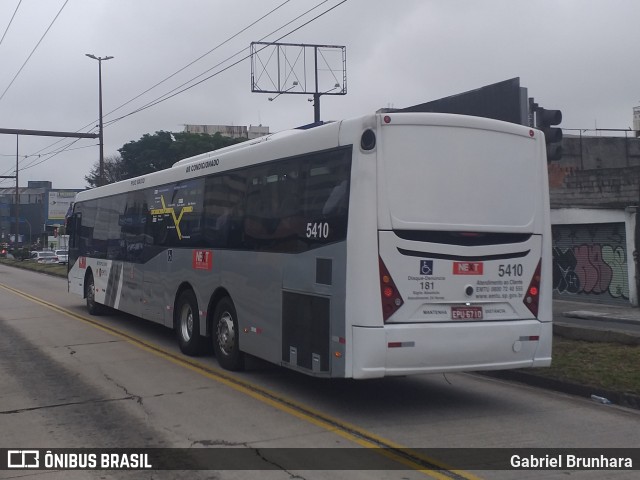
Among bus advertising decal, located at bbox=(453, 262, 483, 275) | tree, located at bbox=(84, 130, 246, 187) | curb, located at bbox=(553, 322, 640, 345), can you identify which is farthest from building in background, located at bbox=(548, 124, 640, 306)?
tree, located at bbox=(84, 130, 246, 187)

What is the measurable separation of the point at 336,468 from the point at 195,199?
706 cm

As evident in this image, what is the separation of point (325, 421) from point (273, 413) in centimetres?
70

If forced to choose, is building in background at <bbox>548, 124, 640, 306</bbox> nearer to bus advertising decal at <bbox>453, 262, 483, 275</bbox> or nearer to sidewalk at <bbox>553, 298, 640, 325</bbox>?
sidewalk at <bbox>553, 298, 640, 325</bbox>

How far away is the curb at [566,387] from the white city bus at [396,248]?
1.24 metres

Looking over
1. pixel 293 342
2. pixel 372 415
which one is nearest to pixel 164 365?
pixel 293 342

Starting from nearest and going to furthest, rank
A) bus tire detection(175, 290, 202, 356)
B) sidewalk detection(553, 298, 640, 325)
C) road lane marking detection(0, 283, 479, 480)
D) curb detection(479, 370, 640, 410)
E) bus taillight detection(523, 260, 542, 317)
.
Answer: road lane marking detection(0, 283, 479, 480)
bus taillight detection(523, 260, 542, 317)
curb detection(479, 370, 640, 410)
bus tire detection(175, 290, 202, 356)
sidewalk detection(553, 298, 640, 325)

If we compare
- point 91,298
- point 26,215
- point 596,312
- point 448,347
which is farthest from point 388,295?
point 26,215

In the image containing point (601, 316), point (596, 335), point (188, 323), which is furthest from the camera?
point (601, 316)

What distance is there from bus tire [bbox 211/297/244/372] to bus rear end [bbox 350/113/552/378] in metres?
3.45

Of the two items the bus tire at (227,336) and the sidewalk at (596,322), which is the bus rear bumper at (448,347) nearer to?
the bus tire at (227,336)

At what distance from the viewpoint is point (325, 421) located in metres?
8.48

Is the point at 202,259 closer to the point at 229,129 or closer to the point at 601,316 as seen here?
the point at 601,316

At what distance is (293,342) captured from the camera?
9305 mm

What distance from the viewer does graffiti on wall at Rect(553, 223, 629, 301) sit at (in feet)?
71.8
